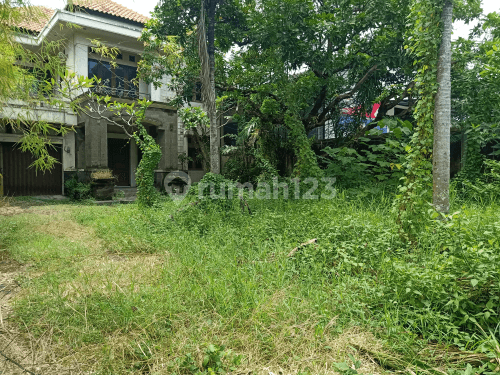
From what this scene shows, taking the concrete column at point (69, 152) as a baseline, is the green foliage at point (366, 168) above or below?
below

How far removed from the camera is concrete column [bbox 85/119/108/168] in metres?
11.4

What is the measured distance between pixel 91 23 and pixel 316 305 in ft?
40.8

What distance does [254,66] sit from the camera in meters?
8.57

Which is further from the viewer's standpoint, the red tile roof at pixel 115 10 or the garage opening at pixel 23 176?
the garage opening at pixel 23 176

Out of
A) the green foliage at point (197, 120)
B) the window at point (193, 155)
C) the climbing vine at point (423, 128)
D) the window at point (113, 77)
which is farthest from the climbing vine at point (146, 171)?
the window at point (193, 155)

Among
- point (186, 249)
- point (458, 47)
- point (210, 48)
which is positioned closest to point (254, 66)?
point (210, 48)

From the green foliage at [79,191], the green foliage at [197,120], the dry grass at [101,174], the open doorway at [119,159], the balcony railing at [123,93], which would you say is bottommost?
the green foliage at [79,191]

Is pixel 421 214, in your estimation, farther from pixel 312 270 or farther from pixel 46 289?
pixel 46 289

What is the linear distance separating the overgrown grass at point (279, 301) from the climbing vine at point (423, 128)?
307 millimetres

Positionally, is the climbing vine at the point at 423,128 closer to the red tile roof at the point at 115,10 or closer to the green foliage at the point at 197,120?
the green foliage at the point at 197,120

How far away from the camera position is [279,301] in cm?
264

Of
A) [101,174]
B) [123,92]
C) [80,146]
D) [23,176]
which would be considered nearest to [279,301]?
[101,174]

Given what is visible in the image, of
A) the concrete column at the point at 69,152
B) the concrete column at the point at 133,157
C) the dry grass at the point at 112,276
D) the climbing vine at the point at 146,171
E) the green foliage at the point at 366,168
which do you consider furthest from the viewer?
the concrete column at the point at 133,157

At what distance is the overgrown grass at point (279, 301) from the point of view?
2.10 meters
